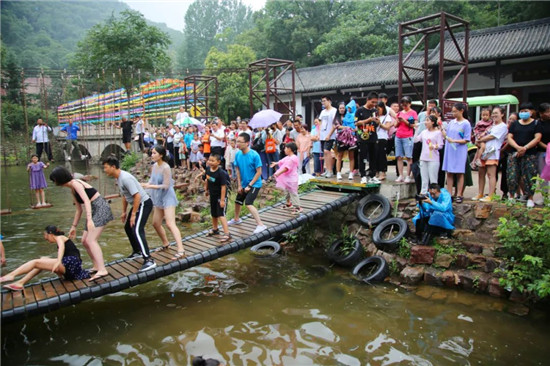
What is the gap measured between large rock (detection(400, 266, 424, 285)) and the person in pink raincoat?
218 centimetres

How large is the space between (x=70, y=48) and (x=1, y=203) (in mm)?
55823

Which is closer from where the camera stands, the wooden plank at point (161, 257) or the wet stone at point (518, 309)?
the wet stone at point (518, 309)

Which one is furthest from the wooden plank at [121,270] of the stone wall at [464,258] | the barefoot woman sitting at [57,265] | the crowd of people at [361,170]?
the stone wall at [464,258]

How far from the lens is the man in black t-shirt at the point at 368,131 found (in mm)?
7840

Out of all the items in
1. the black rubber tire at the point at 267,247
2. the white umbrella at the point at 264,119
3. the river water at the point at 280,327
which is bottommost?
the river water at the point at 280,327

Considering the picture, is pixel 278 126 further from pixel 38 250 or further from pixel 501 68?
pixel 501 68

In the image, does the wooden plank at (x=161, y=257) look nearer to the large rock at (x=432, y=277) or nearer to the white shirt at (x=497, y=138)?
the large rock at (x=432, y=277)

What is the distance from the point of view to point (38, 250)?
8.62m

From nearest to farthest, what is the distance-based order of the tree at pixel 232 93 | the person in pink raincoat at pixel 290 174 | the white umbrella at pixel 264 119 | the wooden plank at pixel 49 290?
1. the wooden plank at pixel 49 290
2. the person in pink raincoat at pixel 290 174
3. the white umbrella at pixel 264 119
4. the tree at pixel 232 93

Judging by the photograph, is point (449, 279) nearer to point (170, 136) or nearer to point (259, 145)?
point (259, 145)

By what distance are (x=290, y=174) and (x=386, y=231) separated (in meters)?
2.15

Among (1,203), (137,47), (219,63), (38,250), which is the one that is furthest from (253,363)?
(219,63)

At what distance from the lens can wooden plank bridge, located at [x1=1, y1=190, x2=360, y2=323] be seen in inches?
185

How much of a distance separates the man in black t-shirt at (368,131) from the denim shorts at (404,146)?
466 mm
